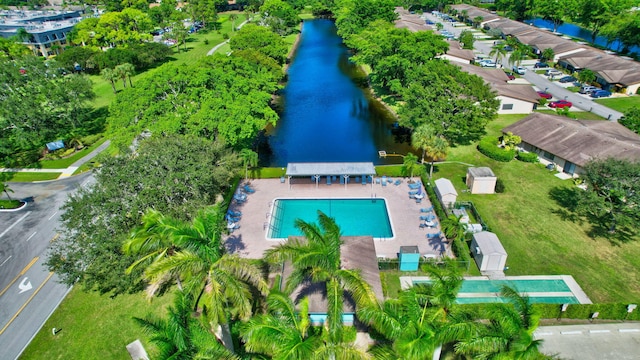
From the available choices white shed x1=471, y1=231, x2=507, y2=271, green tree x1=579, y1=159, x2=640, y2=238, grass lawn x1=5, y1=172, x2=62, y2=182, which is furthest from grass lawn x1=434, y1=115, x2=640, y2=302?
grass lawn x1=5, y1=172, x2=62, y2=182

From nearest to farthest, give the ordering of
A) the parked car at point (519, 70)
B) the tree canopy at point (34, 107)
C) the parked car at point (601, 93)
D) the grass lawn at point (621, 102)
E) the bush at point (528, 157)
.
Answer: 1. the bush at point (528, 157)
2. the tree canopy at point (34, 107)
3. the grass lawn at point (621, 102)
4. the parked car at point (601, 93)
5. the parked car at point (519, 70)

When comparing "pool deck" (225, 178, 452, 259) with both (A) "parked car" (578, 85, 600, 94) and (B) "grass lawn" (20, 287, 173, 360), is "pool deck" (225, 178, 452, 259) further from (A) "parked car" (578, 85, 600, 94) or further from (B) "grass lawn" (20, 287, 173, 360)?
(A) "parked car" (578, 85, 600, 94)

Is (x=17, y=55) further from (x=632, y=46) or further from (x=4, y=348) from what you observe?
(x=632, y=46)

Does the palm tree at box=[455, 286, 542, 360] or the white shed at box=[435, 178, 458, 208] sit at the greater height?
the palm tree at box=[455, 286, 542, 360]

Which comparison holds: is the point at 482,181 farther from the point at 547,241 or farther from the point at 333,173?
the point at 333,173

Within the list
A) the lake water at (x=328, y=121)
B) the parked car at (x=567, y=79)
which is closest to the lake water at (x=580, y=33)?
the parked car at (x=567, y=79)

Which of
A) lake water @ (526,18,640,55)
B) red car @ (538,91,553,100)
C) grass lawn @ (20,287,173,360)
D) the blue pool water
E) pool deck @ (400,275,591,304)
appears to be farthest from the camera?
lake water @ (526,18,640,55)

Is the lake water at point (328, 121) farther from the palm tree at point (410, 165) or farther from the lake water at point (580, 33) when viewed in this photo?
the lake water at point (580, 33)
